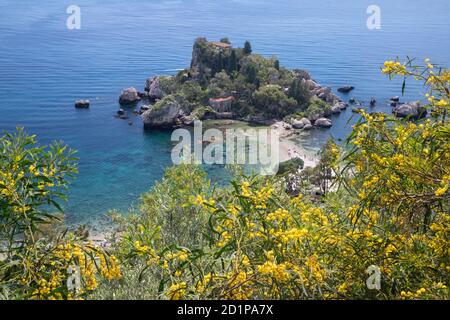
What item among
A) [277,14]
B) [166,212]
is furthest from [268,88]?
[277,14]

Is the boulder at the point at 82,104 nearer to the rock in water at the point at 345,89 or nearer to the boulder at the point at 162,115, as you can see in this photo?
the boulder at the point at 162,115

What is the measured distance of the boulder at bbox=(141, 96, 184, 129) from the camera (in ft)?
182

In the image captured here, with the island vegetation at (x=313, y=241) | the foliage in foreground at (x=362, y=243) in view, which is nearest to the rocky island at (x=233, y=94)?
the island vegetation at (x=313, y=241)

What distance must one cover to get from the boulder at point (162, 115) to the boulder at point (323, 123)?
17724 mm

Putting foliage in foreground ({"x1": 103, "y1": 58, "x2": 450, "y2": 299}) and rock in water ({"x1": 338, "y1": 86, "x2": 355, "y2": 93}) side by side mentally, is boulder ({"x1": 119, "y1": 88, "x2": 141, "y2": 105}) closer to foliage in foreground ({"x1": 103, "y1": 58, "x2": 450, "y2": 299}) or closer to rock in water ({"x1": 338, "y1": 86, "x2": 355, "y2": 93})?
rock in water ({"x1": 338, "y1": 86, "x2": 355, "y2": 93})

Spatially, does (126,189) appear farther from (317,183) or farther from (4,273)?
(4,273)

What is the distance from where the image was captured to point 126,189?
39.5 meters

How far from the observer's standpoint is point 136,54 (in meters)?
94.6

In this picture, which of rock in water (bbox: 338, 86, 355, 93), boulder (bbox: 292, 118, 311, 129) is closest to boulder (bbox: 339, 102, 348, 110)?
rock in water (bbox: 338, 86, 355, 93)

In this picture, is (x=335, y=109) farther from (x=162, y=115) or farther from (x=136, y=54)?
(x=136, y=54)

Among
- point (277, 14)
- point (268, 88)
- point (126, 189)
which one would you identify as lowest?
point (126, 189)

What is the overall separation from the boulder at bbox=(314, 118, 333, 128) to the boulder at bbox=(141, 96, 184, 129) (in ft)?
58.2
